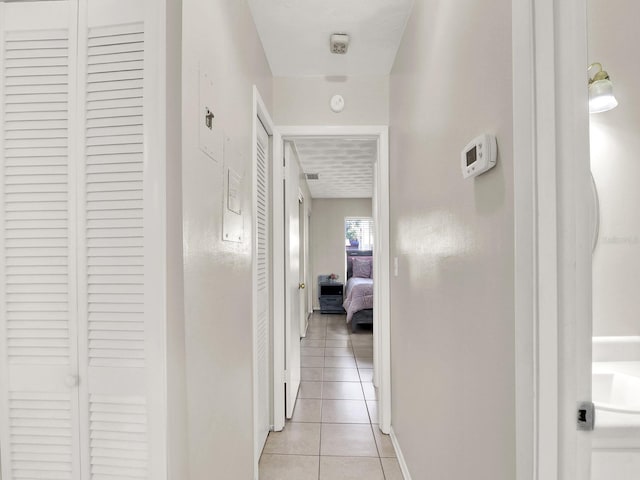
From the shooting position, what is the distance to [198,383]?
1135 millimetres

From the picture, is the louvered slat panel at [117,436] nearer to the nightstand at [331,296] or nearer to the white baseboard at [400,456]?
the white baseboard at [400,456]

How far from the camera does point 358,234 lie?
787 cm

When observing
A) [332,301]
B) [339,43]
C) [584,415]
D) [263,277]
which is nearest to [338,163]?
[339,43]

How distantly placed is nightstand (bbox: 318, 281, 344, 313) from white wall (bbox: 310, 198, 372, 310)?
1.30 ft

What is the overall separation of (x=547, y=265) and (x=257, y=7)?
74.9 inches

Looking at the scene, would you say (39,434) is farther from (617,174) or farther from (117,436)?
(617,174)

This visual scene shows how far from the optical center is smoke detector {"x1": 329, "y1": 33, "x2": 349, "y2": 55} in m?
2.09

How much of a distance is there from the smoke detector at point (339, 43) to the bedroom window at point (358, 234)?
5.64 metres

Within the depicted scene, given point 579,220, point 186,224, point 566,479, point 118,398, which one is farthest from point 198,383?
point 579,220

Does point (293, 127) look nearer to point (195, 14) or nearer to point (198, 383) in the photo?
point (195, 14)

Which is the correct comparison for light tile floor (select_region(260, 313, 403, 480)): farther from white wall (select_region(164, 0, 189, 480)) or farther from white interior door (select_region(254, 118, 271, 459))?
white wall (select_region(164, 0, 189, 480))

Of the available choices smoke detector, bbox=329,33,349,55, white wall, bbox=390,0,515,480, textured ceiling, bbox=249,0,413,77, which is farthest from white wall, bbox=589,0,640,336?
smoke detector, bbox=329,33,349,55

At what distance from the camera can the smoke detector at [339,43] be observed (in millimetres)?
2088

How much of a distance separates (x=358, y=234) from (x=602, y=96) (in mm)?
6563
